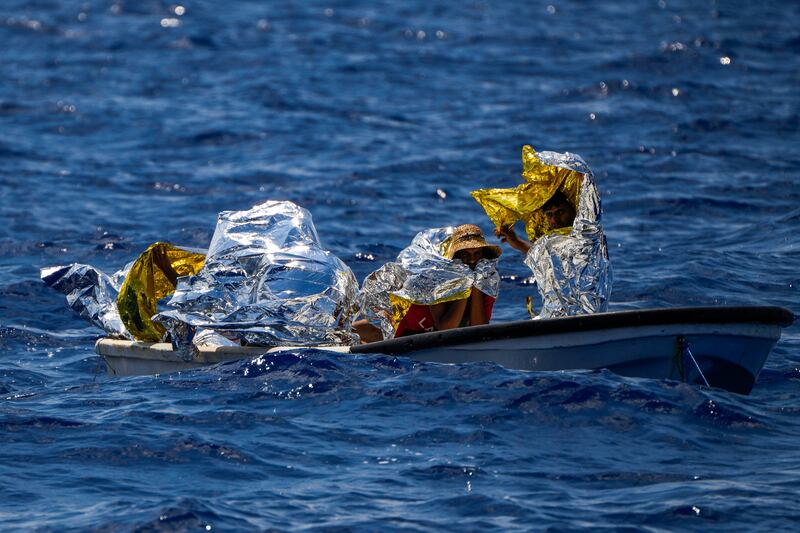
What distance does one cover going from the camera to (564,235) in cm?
842

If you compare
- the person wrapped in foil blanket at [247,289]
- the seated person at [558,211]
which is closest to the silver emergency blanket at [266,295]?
the person wrapped in foil blanket at [247,289]

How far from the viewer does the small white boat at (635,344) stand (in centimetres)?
770

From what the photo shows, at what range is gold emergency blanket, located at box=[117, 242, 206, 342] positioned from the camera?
29.6ft

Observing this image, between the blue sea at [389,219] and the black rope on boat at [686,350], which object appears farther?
the black rope on boat at [686,350]

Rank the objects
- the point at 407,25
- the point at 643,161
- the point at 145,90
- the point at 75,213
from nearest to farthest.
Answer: the point at 75,213 < the point at 643,161 < the point at 145,90 < the point at 407,25

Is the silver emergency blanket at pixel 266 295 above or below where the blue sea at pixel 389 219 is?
above

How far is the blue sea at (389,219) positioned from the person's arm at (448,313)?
0.53m

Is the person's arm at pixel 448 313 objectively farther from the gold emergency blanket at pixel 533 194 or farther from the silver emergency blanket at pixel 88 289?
the silver emergency blanket at pixel 88 289

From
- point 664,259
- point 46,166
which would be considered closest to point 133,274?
point 664,259

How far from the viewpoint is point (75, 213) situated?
49.4 ft

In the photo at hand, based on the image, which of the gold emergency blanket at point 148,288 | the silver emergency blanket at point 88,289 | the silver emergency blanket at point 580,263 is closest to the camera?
the silver emergency blanket at point 580,263

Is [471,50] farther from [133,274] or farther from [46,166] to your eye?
[133,274]

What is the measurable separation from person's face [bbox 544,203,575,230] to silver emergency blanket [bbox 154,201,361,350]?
142cm

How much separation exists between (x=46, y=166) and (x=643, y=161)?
7865mm
